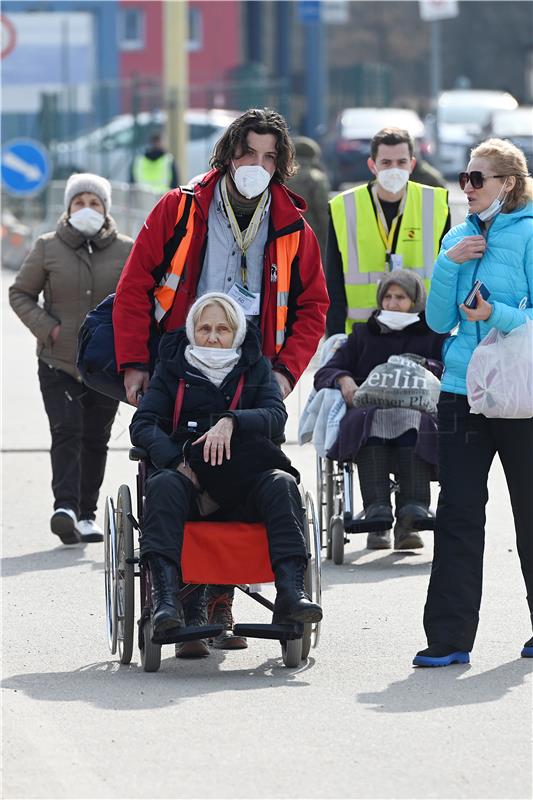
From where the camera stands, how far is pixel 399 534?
31.2ft

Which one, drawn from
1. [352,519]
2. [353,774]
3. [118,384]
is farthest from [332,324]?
[353,774]

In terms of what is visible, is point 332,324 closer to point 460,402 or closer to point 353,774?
point 460,402

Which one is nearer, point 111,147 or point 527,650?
point 527,650

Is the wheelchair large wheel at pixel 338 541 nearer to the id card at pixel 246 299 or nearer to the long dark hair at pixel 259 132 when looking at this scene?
the id card at pixel 246 299

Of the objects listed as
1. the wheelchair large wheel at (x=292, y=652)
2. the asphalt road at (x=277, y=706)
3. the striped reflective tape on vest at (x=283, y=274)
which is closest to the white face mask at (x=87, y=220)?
the asphalt road at (x=277, y=706)

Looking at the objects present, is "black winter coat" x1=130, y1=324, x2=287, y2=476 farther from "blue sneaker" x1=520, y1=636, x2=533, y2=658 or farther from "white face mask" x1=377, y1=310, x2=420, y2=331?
"white face mask" x1=377, y1=310, x2=420, y2=331

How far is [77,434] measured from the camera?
10.2m

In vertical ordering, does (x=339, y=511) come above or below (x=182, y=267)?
below

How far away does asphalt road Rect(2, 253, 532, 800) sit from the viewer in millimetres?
5477

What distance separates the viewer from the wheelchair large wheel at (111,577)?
23.5ft

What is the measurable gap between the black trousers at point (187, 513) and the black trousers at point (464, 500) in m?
0.60

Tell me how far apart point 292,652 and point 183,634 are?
19.1 inches

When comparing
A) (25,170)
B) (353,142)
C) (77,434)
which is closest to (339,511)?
(77,434)

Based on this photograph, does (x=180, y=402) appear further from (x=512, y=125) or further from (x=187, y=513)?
(x=512, y=125)
